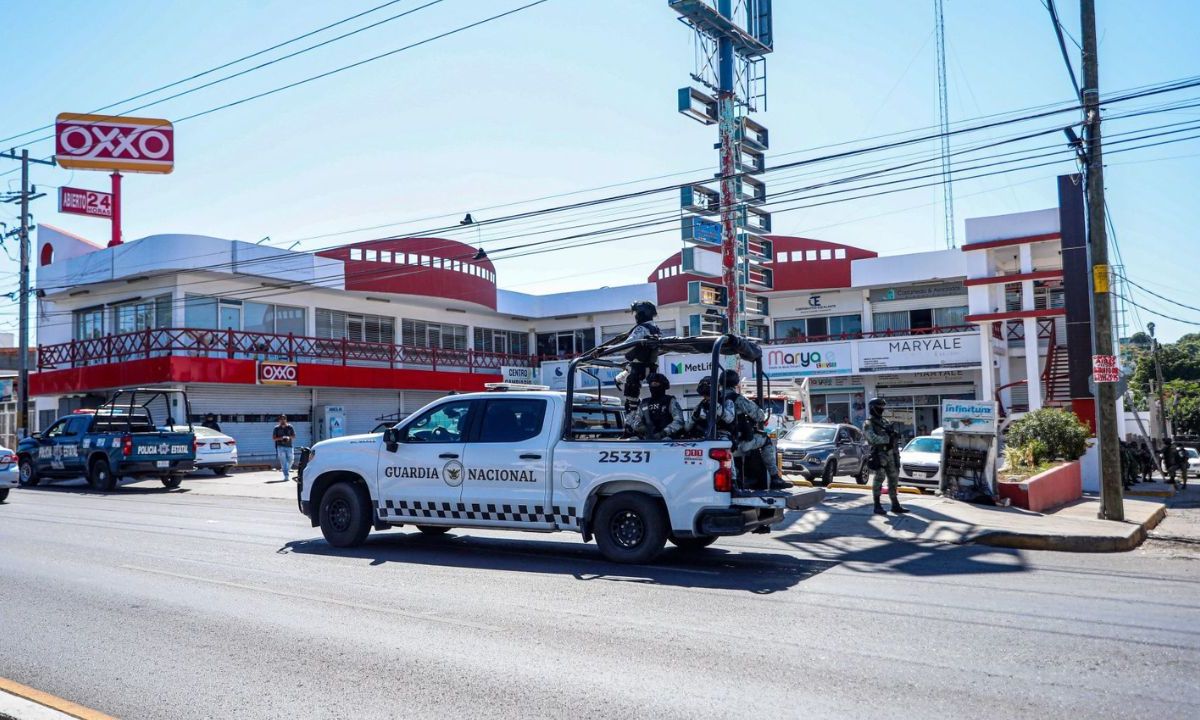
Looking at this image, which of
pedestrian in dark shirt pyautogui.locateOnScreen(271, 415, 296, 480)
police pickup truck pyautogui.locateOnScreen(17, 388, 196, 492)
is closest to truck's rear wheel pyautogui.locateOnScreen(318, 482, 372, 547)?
police pickup truck pyautogui.locateOnScreen(17, 388, 196, 492)

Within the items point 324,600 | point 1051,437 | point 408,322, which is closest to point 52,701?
point 324,600

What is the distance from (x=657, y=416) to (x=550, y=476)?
1.35 metres

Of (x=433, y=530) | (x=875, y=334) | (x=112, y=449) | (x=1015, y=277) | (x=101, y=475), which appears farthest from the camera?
(x=875, y=334)

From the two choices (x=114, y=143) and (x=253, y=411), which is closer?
(x=253, y=411)

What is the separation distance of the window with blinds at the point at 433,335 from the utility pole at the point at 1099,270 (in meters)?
29.2

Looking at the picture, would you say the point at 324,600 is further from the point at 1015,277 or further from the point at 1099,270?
the point at 1015,277

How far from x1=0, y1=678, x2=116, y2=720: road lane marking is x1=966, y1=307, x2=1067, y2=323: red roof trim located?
100 ft

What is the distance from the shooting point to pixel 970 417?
623 inches

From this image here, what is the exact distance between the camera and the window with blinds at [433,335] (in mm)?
39000

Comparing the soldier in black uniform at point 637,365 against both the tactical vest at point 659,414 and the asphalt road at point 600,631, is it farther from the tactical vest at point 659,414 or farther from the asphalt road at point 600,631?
the asphalt road at point 600,631

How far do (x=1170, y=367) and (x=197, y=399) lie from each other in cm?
6856

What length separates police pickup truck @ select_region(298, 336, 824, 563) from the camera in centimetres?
942

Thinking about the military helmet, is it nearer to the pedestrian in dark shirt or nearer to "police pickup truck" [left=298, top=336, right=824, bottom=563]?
"police pickup truck" [left=298, top=336, right=824, bottom=563]

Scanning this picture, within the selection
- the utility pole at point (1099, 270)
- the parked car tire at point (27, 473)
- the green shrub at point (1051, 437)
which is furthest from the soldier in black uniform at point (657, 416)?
the parked car tire at point (27, 473)
